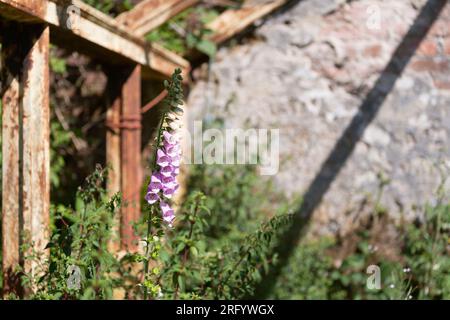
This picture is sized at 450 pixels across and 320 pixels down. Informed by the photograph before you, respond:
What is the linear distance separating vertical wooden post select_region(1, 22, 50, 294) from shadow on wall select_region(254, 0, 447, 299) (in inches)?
88.6

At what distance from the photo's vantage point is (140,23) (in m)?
3.75

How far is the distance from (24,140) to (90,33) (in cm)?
76

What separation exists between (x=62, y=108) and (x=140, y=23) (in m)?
1.26

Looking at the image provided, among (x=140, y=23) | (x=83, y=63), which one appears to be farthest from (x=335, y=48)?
(x=83, y=63)

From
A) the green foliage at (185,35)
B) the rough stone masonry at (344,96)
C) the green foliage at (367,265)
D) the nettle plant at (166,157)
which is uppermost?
the green foliage at (185,35)

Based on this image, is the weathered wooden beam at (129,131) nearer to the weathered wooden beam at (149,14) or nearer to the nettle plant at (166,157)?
the weathered wooden beam at (149,14)

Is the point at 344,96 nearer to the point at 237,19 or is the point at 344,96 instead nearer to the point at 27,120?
the point at 237,19

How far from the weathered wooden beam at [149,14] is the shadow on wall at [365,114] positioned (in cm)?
157

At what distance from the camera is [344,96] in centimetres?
457

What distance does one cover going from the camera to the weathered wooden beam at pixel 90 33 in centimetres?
255

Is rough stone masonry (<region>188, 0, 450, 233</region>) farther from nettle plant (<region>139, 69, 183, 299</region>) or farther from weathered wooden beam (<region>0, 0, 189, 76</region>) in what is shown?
nettle plant (<region>139, 69, 183, 299</region>)

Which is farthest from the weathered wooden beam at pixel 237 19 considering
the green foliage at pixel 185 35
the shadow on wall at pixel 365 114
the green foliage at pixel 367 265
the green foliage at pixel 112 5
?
the green foliage at pixel 367 265

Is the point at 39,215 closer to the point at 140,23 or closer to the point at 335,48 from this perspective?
the point at 140,23

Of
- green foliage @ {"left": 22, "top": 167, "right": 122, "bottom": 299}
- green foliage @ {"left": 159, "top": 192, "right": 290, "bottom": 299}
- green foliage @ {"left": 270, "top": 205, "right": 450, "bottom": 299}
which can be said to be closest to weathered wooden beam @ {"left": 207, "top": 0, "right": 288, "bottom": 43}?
green foliage @ {"left": 270, "top": 205, "right": 450, "bottom": 299}
